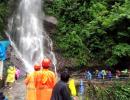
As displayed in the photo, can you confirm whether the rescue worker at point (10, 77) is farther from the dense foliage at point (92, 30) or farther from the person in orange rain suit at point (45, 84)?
the person in orange rain suit at point (45, 84)

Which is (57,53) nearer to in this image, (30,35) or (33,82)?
(30,35)

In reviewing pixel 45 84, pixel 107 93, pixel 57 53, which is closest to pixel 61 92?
pixel 45 84

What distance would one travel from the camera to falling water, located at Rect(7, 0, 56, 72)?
30123 mm

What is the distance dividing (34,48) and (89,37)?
4571 mm

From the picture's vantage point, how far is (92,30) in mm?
28750

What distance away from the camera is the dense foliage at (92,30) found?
90.0 ft

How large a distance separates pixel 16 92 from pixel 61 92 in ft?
33.1

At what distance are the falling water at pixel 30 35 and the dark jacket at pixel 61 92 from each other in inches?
707

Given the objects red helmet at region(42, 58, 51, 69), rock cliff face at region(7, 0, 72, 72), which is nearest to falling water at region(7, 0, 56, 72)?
rock cliff face at region(7, 0, 72, 72)

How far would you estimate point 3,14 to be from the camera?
1232 inches

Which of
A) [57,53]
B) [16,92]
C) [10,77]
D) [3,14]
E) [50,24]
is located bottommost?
[16,92]

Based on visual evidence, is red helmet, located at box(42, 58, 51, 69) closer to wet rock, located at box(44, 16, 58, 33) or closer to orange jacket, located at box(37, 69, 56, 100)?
orange jacket, located at box(37, 69, 56, 100)

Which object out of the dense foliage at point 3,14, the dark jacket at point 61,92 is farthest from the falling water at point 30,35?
the dark jacket at point 61,92

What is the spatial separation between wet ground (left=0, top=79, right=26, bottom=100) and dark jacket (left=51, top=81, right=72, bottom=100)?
821 cm
